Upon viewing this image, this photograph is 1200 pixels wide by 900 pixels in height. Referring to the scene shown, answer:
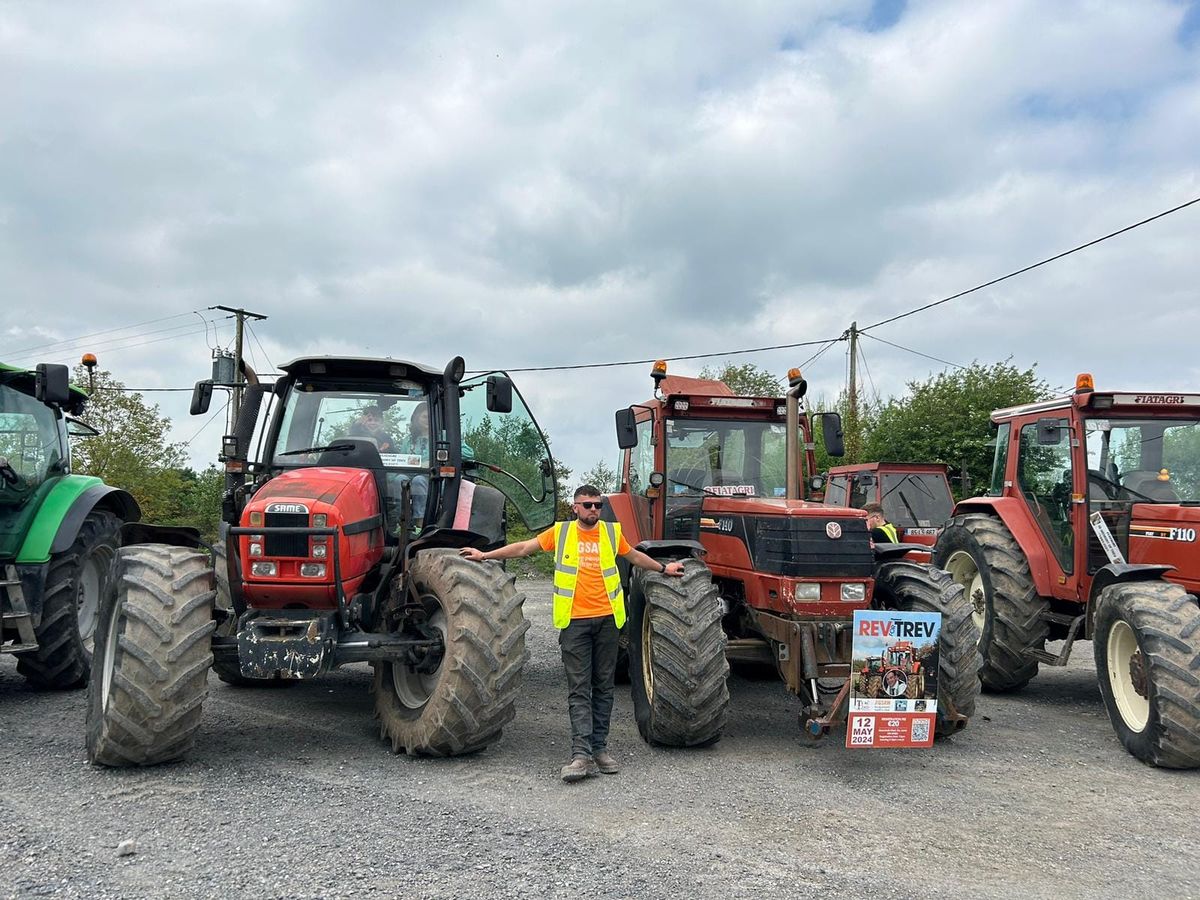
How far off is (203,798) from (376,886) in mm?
1472

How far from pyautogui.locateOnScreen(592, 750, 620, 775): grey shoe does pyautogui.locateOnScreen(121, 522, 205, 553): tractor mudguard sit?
2848 mm

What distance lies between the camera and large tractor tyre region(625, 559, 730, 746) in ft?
18.1

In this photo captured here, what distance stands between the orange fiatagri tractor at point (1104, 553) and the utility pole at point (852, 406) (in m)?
14.6

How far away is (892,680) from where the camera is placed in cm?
538

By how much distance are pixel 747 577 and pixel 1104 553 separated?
271cm

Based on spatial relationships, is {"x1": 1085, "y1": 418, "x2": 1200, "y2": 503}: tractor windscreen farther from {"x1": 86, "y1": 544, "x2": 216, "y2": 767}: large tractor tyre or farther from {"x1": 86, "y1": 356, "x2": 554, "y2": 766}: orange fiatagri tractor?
{"x1": 86, "y1": 544, "x2": 216, "y2": 767}: large tractor tyre

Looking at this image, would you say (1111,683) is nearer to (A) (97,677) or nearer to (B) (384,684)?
(B) (384,684)

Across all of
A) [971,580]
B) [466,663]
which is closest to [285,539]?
[466,663]

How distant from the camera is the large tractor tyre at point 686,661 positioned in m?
5.52

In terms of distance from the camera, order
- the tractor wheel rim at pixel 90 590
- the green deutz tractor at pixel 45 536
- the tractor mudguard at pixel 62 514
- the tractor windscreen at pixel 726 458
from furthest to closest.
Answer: the tractor wheel rim at pixel 90 590, the tractor windscreen at pixel 726 458, the tractor mudguard at pixel 62 514, the green deutz tractor at pixel 45 536

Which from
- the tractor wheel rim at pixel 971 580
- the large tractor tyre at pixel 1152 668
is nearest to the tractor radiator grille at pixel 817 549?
the large tractor tyre at pixel 1152 668

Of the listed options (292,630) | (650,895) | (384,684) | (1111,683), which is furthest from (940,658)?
(292,630)

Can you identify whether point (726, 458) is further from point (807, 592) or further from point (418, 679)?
point (418, 679)

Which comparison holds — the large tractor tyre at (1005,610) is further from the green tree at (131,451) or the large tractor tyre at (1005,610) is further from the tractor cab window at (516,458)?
the green tree at (131,451)
